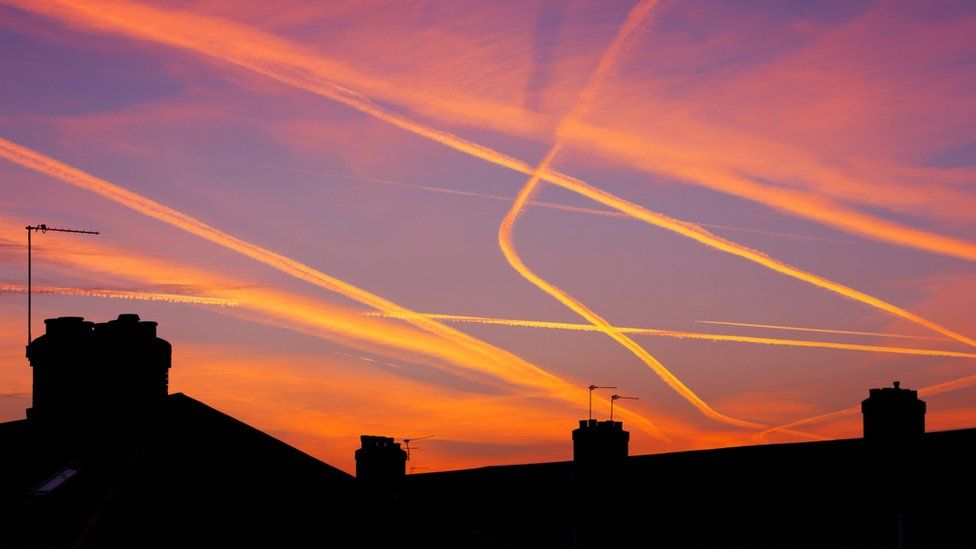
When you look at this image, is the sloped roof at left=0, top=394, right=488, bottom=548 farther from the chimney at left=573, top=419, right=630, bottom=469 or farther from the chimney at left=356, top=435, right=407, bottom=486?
the chimney at left=356, top=435, right=407, bottom=486

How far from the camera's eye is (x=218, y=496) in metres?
19.0

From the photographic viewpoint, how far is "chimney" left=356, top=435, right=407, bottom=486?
1494 inches

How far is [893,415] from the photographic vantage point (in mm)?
30328

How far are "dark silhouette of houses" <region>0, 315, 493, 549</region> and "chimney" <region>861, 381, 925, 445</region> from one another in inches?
547

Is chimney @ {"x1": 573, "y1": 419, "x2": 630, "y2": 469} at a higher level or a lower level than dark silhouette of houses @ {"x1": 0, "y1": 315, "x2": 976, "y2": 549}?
higher

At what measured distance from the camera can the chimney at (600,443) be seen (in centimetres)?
3228

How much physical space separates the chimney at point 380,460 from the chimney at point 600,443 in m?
7.17

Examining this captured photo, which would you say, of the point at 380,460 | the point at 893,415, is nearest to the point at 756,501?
the point at 893,415

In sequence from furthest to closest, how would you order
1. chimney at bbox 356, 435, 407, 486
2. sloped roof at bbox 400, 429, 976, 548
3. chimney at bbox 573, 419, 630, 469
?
chimney at bbox 356, 435, 407, 486 < chimney at bbox 573, 419, 630, 469 < sloped roof at bbox 400, 429, 976, 548

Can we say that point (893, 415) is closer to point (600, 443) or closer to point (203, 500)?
point (600, 443)

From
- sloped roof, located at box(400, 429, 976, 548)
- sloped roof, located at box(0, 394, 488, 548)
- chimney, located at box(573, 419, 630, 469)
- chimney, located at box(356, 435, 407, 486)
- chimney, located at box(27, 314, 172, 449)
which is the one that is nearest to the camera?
sloped roof, located at box(0, 394, 488, 548)

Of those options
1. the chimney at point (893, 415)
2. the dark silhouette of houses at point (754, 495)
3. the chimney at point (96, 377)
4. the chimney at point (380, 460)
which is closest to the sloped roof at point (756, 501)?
the dark silhouette of houses at point (754, 495)

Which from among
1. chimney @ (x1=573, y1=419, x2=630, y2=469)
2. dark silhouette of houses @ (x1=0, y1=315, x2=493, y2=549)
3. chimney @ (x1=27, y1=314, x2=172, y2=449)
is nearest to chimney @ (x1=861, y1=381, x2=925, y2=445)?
chimney @ (x1=573, y1=419, x2=630, y2=469)

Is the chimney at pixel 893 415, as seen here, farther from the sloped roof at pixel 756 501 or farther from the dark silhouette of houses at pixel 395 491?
Answer: the sloped roof at pixel 756 501
